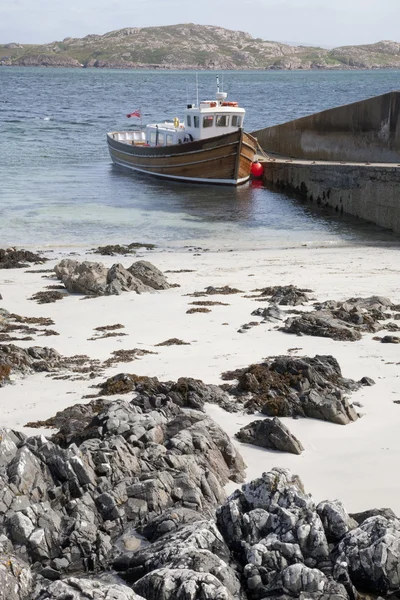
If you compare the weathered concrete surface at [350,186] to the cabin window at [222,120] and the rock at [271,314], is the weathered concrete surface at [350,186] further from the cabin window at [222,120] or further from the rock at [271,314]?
the rock at [271,314]

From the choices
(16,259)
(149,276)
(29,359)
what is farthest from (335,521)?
(16,259)

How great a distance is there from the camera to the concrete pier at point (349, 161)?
22562mm

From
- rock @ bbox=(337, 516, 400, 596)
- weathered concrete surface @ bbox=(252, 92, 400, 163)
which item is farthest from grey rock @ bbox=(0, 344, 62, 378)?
weathered concrete surface @ bbox=(252, 92, 400, 163)

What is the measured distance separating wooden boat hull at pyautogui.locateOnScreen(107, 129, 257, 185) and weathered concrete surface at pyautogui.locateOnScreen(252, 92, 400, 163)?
194cm

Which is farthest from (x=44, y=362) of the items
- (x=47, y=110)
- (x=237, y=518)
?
(x=47, y=110)

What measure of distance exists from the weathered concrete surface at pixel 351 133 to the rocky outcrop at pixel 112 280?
12.8 m

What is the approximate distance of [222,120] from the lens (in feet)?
108

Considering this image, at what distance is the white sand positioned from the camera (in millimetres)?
7070

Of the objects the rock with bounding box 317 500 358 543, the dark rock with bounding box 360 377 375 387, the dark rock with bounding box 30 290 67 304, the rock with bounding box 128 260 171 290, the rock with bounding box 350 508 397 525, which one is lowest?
the dark rock with bounding box 30 290 67 304

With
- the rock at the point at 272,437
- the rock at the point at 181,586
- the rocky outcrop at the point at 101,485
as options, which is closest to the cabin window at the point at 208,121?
the rock at the point at 272,437

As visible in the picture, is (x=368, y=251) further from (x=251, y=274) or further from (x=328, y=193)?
(x=328, y=193)

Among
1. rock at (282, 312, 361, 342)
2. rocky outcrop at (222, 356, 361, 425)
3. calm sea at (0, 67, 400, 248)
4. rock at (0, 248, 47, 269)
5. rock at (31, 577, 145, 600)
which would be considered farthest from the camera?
calm sea at (0, 67, 400, 248)

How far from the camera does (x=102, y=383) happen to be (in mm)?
9055

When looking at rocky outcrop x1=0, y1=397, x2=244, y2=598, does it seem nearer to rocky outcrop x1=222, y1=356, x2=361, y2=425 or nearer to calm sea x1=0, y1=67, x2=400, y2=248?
rocky outcrop x1=222, y1=356, x2=361, y2=425
